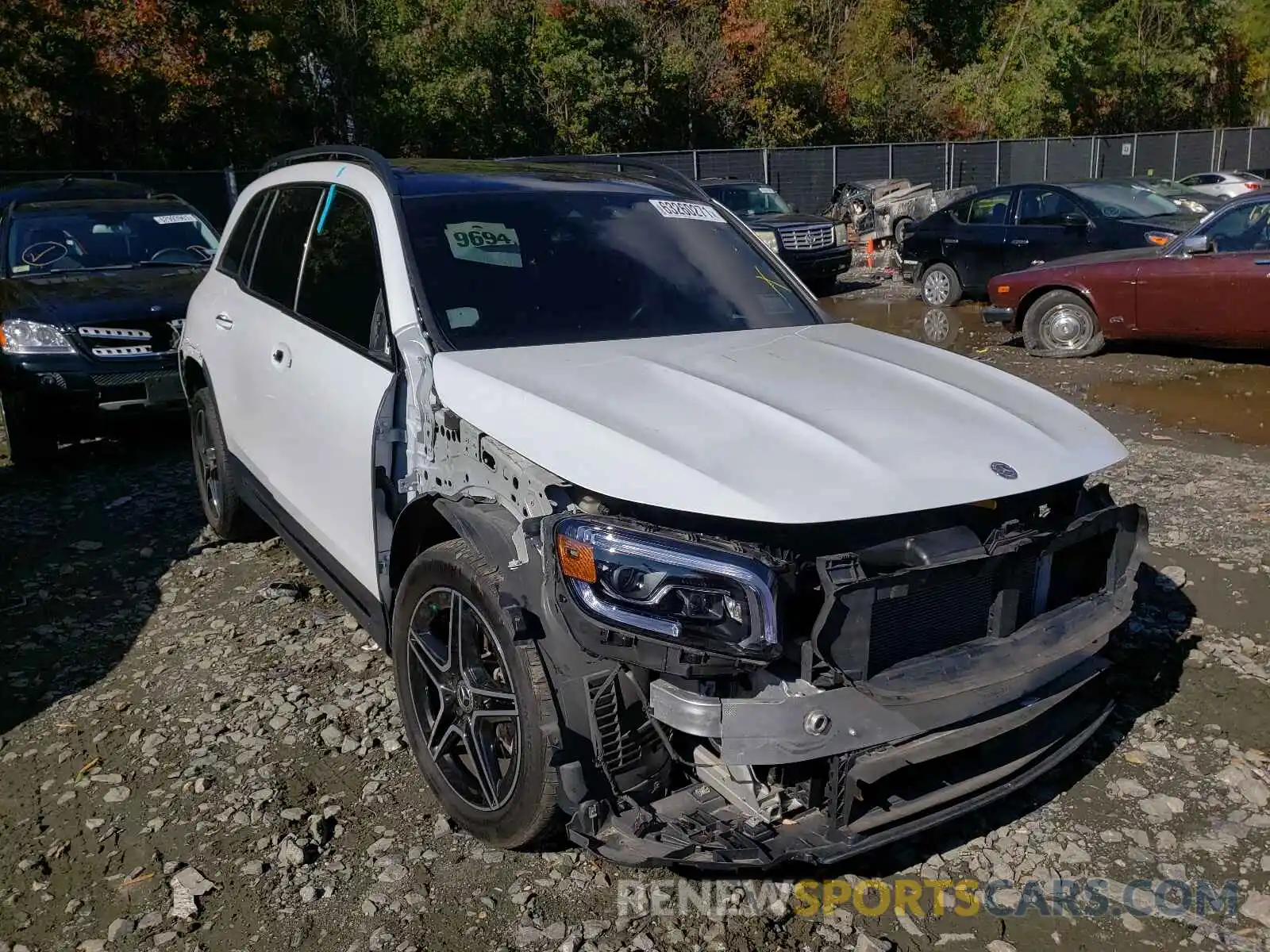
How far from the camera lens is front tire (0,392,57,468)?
23.2 ft

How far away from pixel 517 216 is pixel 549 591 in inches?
70.1

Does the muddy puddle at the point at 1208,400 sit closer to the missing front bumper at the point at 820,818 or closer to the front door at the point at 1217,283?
the front door at the point at 1217,283

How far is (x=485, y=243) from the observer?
372 centimetres

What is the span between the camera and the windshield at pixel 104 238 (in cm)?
806

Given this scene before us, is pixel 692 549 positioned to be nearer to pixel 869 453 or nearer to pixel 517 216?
pixel 869 453

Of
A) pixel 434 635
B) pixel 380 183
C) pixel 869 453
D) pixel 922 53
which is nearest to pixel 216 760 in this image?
pixel 434 635

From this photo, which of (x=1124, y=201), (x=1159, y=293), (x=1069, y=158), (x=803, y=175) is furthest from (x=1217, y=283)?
(x=1069, y=158)

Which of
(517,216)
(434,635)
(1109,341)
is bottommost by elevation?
(1109,341)

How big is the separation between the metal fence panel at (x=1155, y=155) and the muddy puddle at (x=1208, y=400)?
3078 cm

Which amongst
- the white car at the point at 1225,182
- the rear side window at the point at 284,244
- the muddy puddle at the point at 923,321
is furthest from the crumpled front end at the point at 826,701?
the white car at the point at 1225,182

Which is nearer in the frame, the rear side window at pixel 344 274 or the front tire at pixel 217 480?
the rear side window at pixel 344 274

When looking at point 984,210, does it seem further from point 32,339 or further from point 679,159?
point 679,159

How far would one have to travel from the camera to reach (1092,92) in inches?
1603

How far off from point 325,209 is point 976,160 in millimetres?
31539
